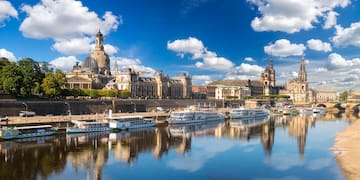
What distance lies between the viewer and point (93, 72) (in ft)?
422

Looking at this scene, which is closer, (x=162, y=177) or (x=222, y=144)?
(x=162, y=177)

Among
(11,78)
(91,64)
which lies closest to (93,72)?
(91,64)

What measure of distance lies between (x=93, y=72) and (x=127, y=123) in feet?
229

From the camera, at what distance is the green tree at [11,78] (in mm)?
65438

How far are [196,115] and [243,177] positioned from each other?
50.5 m

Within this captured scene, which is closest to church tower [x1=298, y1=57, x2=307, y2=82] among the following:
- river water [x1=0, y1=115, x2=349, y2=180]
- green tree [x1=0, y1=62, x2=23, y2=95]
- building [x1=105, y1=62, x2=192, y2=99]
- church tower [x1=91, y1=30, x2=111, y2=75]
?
building [x1=105, y1=62, x2=192, y2=99]

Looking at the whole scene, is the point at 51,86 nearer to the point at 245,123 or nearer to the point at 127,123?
the point at 127,123

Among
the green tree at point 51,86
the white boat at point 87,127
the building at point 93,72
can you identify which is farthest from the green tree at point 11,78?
the building at point 93,72

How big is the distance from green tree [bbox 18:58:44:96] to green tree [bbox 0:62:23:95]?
1193mm

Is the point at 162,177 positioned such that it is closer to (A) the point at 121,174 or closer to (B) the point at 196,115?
(A) the point at 121,174

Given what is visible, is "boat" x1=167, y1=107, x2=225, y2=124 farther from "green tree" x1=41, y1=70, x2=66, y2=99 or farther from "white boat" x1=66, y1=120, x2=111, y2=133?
"green tree" x1=41, y1=70, x2=66, y2=99

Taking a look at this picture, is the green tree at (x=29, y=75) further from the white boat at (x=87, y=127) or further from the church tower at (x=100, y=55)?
the church tower at (x=100, y=55)

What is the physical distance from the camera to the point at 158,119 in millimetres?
77375

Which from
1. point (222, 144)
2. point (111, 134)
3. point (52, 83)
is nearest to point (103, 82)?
point (52, 83)
